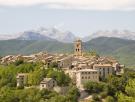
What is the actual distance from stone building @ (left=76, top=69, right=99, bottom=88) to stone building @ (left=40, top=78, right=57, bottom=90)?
3732mm

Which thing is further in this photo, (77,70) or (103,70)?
(103,70)

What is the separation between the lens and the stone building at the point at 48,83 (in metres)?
72.3

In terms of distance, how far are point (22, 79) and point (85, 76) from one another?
33.1ft

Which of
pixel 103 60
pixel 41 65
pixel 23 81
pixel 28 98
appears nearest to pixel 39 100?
pixel 28 98

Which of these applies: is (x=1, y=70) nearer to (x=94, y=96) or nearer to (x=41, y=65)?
(x=41, y=65)

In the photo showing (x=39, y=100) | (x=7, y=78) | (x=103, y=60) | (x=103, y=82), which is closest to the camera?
(x=39, y=100)

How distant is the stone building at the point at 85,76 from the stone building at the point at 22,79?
833cm

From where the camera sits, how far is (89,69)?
7700cm

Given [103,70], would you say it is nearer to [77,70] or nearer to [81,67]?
[81,67]

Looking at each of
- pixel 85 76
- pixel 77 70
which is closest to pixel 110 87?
pixel 85 76

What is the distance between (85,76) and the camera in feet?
245

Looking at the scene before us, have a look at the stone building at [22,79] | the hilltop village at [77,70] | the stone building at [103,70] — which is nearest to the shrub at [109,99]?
the hilltop village at [77,70]

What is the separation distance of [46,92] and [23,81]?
6584 mm

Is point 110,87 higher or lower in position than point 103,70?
lower
